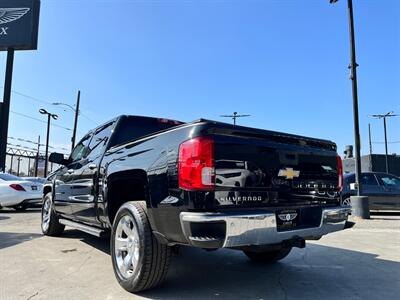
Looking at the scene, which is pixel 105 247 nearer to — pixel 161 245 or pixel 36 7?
pixel 161 245

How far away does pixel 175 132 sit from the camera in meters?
3.68

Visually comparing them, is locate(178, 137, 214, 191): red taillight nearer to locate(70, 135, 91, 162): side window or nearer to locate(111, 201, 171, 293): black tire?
locate(111, 201, 171, 293): black tire

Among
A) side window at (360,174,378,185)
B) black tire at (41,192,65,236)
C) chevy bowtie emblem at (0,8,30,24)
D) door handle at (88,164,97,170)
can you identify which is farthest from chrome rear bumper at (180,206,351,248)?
chevy bowtie emblem at (0,8,30,24)

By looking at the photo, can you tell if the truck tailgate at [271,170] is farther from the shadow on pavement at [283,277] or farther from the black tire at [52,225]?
the black tire at [52,225]

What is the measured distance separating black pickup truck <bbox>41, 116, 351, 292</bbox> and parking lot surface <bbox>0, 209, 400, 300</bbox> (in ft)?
1.52

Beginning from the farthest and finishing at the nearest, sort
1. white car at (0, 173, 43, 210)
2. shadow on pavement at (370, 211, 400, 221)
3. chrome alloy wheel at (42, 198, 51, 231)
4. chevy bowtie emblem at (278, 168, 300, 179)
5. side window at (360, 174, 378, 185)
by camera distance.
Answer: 1. side window at (360, 174, 378, 185)
2. white car at (0, 173, 43, 210)
3. shadow on pavement at (370, 211, 400, 221)
4. chrome alloy wheel at (42, 198, 51, 231)
5. chevy bowtie emblem at (278, 168, 300, 179)

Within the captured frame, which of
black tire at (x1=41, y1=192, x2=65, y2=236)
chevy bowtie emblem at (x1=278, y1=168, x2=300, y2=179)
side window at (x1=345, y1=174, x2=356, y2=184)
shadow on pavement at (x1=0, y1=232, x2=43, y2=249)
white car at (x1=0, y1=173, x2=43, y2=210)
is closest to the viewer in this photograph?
chevy bowtie emblem at (x1=278, y1=168, x2=300, y2=179)

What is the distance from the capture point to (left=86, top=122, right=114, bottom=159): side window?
5.57 metres

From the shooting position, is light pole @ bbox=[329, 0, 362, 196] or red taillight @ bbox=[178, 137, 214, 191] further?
light pole @ bbox=[329, 0, 362, 196]

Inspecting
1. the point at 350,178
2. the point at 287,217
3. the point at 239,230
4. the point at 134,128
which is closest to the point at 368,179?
the point at 350,178

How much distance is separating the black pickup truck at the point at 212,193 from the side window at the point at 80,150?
5.15 ft

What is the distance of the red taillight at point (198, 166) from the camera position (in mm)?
3328

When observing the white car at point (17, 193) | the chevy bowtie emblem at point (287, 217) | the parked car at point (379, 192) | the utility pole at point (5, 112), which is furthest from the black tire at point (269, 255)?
the utility pole at point (5, 112)

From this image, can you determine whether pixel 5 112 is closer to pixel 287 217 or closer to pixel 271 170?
pixel 271 170
